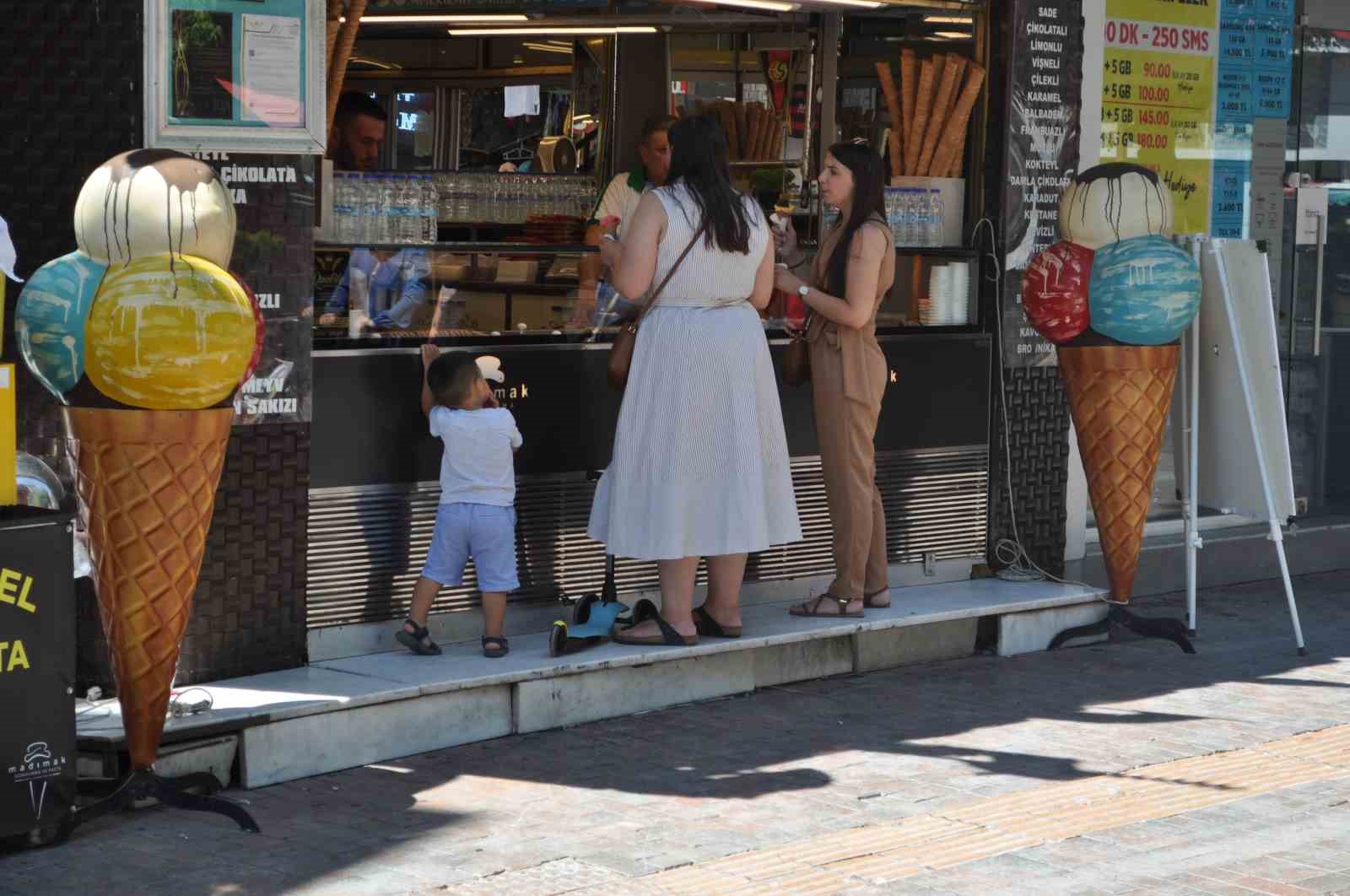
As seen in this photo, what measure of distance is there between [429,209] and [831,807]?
109 inches

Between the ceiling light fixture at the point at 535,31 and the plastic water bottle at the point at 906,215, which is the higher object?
the ceiling light fixture at the point at 535,31

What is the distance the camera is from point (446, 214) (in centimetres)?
758

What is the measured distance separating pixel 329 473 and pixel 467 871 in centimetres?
192

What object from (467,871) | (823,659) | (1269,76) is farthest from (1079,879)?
(1269,76)

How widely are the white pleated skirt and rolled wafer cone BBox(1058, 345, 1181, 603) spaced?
165 cm

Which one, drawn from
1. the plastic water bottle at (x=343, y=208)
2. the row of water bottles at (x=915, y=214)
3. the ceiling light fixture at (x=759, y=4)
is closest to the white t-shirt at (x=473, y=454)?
the plastic water bottle at (x=343, y=208)

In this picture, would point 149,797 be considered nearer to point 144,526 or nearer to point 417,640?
point 144,526

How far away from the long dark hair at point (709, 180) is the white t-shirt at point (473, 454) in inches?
38.1

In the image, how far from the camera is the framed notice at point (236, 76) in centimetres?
598

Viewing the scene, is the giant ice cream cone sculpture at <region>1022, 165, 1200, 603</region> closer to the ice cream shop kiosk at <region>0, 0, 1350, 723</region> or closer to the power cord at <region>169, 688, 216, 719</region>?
the ice cream shop kiosk at <region>0, 0, 1350, 723</region>

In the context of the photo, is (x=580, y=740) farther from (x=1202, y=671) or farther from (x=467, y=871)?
(x=1202, y=671)

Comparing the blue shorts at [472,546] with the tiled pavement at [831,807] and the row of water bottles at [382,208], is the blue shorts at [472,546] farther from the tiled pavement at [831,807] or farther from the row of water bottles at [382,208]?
the row of water bottles at [382,208]

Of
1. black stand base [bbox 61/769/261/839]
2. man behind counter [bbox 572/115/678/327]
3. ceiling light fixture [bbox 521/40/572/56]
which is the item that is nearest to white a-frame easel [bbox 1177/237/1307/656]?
man behind counter [bbox 572/115/678/327]

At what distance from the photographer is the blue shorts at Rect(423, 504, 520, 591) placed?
6566mm
